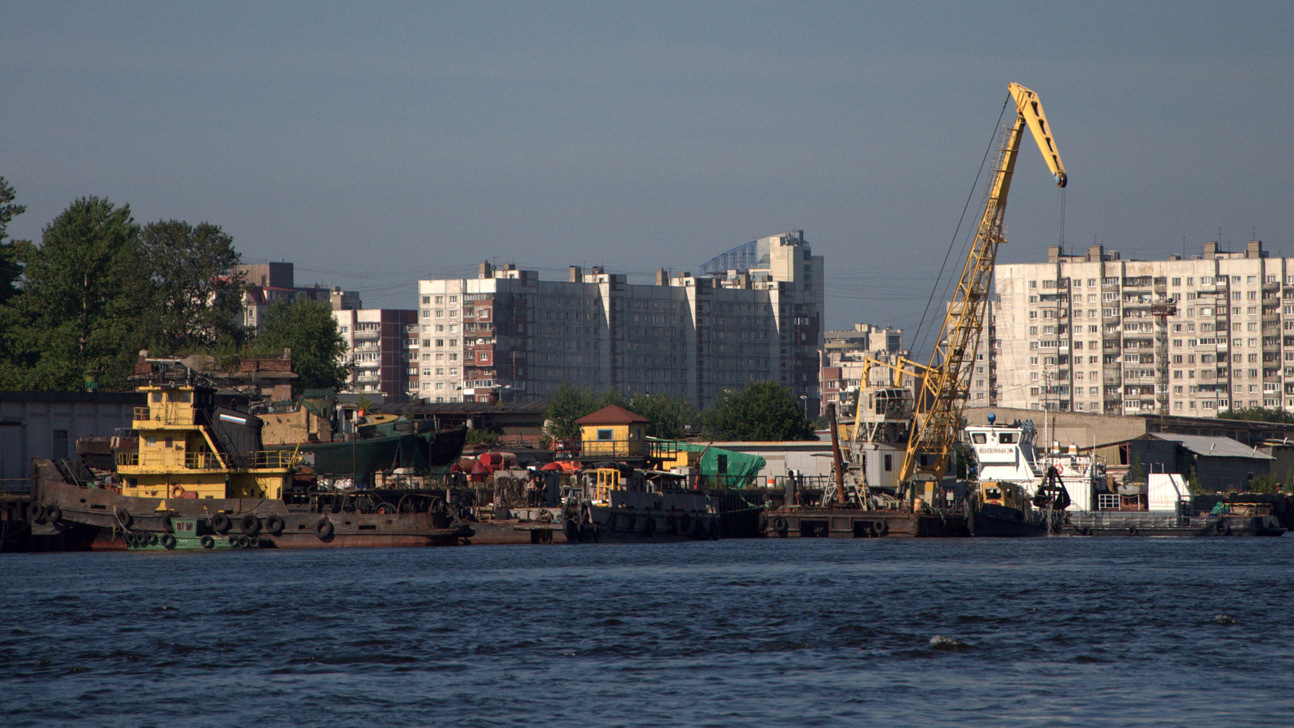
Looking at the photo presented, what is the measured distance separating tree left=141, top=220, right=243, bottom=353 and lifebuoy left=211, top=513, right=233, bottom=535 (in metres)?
38.4

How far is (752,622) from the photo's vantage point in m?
32.8

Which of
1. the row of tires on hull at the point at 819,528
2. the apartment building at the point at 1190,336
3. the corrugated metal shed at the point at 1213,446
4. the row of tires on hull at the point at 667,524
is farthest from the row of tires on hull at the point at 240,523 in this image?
the apartment building at the point at 1190,336

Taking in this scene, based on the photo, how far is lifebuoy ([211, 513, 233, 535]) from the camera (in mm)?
55125

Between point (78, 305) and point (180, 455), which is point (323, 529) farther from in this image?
point (78, 305)

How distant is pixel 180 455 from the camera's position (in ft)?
182

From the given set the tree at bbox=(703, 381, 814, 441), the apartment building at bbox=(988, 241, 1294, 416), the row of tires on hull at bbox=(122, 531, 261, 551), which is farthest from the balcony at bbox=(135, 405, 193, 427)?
the apartment building at bbox=(988, 241, 1294, 416)

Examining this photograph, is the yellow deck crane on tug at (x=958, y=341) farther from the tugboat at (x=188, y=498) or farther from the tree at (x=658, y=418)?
the tree at (x=658, y=418)

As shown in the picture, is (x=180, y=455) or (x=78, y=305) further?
(x=78, y=305)

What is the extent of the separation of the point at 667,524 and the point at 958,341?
16876mm

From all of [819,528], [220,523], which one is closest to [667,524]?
[819,528]

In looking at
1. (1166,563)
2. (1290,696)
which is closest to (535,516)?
(1166,563)

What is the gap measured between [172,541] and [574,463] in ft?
82.4

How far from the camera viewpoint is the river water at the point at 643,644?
73.6ft

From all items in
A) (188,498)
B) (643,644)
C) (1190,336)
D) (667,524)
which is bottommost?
(667,524)
